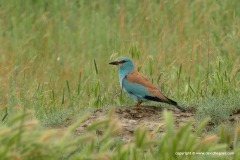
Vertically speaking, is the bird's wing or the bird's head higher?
the bird's head

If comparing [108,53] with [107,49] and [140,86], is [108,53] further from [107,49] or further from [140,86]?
[140,86]

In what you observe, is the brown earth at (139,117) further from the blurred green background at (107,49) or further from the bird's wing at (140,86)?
the blurred green background at (107,49)

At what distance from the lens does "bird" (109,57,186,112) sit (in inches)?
301

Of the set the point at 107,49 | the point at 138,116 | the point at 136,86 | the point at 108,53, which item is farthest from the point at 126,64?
the point at 107,49

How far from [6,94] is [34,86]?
35 centimetres

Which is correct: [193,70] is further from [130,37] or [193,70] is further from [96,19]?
[96,19]

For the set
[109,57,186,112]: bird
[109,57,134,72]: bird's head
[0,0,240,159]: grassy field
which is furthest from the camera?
[109,57,134,72]: bird's head

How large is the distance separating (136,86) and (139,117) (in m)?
0.54

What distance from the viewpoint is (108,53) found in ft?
33.2

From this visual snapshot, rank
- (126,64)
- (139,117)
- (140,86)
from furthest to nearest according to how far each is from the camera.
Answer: (126,64) < (140,86) < (139,117)

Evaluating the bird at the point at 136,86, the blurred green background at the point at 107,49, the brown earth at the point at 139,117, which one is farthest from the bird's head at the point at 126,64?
the brown earth at the point at 139,117

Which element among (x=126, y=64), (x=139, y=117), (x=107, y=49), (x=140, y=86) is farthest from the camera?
(x=107, y=49)

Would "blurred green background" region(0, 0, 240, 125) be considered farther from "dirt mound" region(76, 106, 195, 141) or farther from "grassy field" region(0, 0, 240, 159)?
"dirt mound" region(76, 106, 195, 141)

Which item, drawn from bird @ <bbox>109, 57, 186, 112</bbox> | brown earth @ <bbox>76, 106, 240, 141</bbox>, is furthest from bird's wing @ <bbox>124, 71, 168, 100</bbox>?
brown earth @ <bbox>76, 106, 240, 141</bbox>
